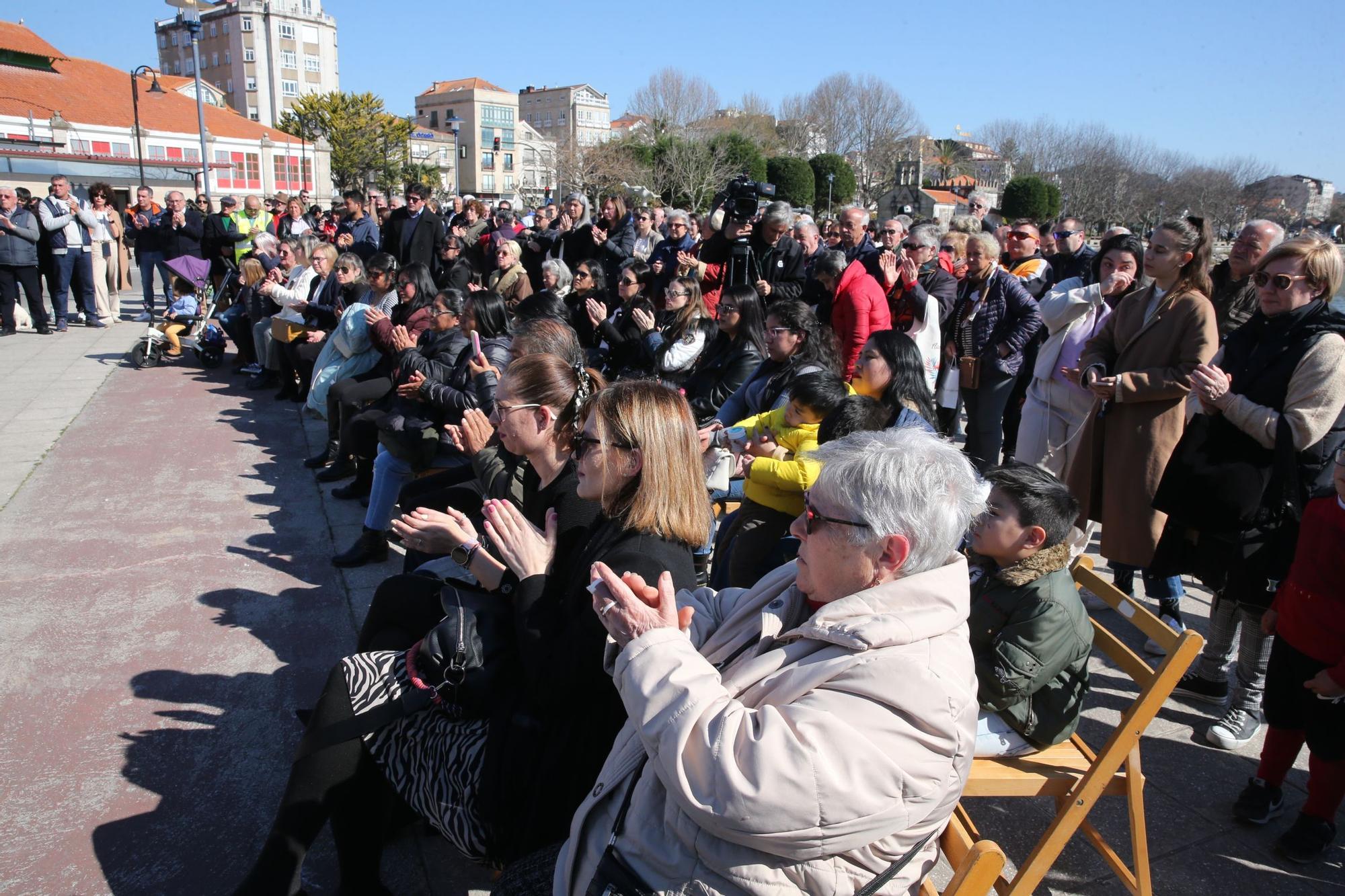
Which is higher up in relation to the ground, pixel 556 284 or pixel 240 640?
pixel 556 284

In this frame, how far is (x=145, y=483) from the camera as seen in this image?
5.87 metres

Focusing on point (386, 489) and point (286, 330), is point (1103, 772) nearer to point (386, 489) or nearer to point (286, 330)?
point (386, 489)

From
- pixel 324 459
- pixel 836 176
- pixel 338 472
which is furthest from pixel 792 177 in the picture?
pixel 338 472

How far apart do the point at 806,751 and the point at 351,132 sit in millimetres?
65843

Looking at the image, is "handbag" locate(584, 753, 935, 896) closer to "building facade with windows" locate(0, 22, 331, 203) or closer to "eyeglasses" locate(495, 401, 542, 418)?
"eyeglasses" locate(495, 401, 542, 418)

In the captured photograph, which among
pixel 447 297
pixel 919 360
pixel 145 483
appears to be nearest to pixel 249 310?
pixel 145 483

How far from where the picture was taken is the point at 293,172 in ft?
193

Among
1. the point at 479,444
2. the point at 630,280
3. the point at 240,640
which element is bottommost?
the point at 240,640

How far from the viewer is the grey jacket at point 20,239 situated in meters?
10.9

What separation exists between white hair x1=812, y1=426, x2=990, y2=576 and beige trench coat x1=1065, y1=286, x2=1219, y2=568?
2.60 m

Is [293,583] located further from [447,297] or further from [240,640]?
[447,297]

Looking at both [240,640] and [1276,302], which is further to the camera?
[240,640]

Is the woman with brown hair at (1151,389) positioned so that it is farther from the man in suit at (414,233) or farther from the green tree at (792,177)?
the green tree at (792,177)

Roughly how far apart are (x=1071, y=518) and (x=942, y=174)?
9763 centimetres
